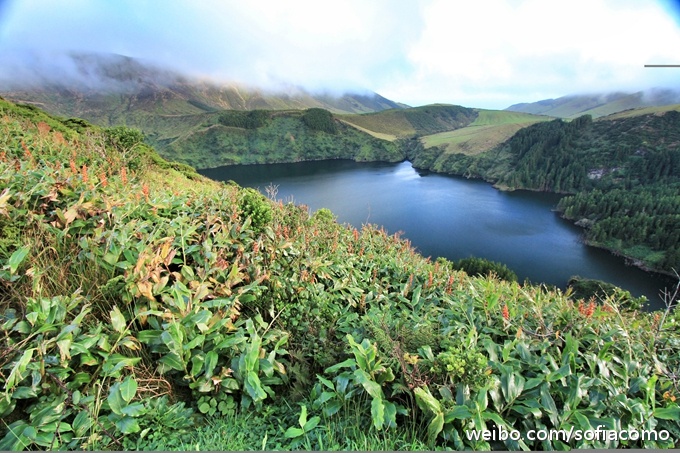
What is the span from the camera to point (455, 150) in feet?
367

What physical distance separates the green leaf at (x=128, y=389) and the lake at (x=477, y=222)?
22.9 meters

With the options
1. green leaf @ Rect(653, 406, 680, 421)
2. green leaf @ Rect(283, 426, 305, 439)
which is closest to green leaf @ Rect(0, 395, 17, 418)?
green leaf @ Rect(283, 426, 305, 439)

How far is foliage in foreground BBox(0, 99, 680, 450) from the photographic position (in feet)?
6.93

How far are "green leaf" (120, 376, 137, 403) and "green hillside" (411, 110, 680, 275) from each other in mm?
58759

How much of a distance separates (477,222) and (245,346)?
52.7 meters

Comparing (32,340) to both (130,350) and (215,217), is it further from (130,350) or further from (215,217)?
(215,217)

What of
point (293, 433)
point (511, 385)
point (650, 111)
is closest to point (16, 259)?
point (293, 433)

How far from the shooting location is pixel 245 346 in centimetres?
256

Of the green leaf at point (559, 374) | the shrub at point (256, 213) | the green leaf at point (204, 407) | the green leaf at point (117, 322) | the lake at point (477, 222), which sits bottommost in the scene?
the lake at point (477, 222)

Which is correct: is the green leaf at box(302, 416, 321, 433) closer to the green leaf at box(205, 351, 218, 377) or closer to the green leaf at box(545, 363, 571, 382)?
the green leaf at box(205, 351, 218, 377)

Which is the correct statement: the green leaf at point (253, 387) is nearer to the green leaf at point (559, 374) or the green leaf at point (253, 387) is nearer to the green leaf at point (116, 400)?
the green leaf at point (116, 400)

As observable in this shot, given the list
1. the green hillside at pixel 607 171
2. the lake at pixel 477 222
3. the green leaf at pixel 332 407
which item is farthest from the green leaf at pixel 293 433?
the green hillside at pixel 607 171

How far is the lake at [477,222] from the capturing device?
37.9 meters

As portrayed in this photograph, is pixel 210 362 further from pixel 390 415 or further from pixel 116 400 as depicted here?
pixel 390 415
